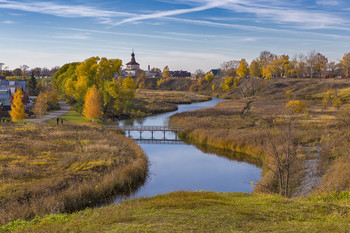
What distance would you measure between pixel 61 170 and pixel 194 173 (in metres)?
12.8

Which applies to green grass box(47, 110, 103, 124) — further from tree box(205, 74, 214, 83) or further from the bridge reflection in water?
tree box(205, 74, 214, 83)

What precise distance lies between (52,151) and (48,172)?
764cm

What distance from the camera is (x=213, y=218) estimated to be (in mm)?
12453

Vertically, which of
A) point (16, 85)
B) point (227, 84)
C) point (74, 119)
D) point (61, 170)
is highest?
point (227, 84)

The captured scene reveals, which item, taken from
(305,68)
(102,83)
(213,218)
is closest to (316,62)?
(305,68)

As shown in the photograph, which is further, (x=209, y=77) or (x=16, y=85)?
(x=209, y=77)

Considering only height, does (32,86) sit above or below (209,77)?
below

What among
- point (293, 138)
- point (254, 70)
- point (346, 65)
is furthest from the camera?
point (254, 70)

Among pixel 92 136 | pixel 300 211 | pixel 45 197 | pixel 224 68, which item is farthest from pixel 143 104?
pixel 224 68

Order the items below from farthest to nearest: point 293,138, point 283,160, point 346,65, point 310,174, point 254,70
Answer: point 254,70, point 346,65, point 293,138, point 310,174, point 283,160

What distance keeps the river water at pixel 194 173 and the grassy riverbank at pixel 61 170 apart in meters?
1.84

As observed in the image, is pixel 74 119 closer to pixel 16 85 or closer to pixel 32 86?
pixel 16 85

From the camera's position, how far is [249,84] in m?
127

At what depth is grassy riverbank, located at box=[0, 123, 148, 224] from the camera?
20625 millimetres
